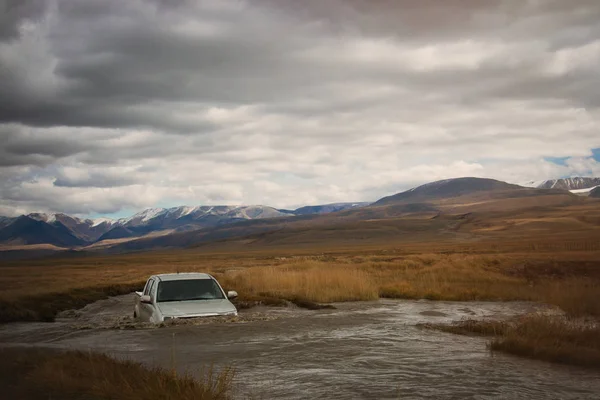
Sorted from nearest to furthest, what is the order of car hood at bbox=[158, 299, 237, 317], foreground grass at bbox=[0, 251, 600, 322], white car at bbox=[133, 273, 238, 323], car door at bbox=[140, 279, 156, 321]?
1. car hood at bbox=[158, 299, 237, 317]
2. white car at bbox=[133, 273, 238, 323]
3. car door at bbox=[140, 279, 156, 321]
4. foreground grass at bbox=[0, 251, 600, 322]

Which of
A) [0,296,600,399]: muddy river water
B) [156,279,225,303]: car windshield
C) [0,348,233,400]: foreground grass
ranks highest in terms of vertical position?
[156,279,225,303]: car windshield

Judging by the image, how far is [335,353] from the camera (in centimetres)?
1292

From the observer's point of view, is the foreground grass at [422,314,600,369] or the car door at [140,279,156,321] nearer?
the foreground grass at [422,314,600,369]

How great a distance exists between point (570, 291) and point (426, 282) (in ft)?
28.5

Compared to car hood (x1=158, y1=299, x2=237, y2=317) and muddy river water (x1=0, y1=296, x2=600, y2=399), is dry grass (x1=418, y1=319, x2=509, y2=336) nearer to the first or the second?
muddy river water (x1=0, y1=296, x2=600, y2=399)

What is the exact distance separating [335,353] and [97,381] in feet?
Result: 19.4

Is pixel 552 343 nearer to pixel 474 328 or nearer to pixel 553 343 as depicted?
pixel 553 343

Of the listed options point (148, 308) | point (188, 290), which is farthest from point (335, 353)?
point (148, 308)

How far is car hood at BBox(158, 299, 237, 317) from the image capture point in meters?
13.8

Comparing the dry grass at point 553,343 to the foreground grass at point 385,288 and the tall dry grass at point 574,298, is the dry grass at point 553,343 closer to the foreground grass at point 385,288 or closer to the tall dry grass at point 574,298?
the tall dry grass at point 574,298

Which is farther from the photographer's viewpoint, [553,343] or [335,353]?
[335,353]

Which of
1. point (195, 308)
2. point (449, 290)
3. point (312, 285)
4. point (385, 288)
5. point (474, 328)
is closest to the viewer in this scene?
point (195, 308)

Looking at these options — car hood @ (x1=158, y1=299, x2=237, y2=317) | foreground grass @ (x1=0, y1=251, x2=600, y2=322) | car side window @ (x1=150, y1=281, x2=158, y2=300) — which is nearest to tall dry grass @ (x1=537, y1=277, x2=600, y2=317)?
foreground grass @ (x1=0, y1=251, x2=600, y2=322)

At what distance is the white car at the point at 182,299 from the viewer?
45.8ft
